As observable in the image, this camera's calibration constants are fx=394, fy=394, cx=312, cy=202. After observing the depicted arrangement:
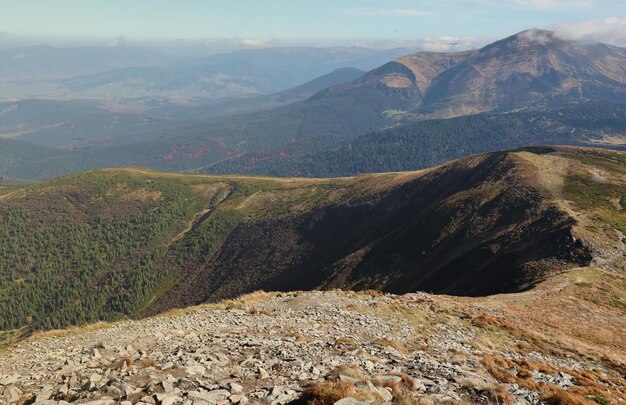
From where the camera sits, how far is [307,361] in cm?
2350

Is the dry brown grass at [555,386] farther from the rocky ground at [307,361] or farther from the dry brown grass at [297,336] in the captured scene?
the dry brown grass at [297,336]

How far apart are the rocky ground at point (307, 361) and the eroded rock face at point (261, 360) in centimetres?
9

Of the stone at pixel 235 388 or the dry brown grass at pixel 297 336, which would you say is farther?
the dry brown grass at pixel 297 336

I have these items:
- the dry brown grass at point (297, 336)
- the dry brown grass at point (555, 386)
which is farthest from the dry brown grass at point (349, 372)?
the dry brown grass at point (555, 386)

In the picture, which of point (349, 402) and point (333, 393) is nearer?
point (349, 402)

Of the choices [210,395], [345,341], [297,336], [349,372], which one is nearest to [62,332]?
[297,336]

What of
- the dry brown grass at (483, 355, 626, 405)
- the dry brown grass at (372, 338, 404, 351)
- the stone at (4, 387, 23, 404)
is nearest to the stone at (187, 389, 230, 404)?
the stone at (4, 387, 23, 404)

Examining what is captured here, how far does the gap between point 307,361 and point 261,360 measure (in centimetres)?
273

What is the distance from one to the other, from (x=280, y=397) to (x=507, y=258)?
66450mm

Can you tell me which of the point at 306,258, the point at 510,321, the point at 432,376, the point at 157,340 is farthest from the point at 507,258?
the point at 306,258

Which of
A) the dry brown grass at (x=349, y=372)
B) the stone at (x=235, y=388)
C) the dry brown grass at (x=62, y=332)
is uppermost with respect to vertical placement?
the stone at (x=235, y=388)

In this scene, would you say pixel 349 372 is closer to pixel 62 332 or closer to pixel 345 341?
pixel 345 341

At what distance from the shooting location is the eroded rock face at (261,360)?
1798cm

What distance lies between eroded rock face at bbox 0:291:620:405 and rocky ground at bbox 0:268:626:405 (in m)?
0.09
